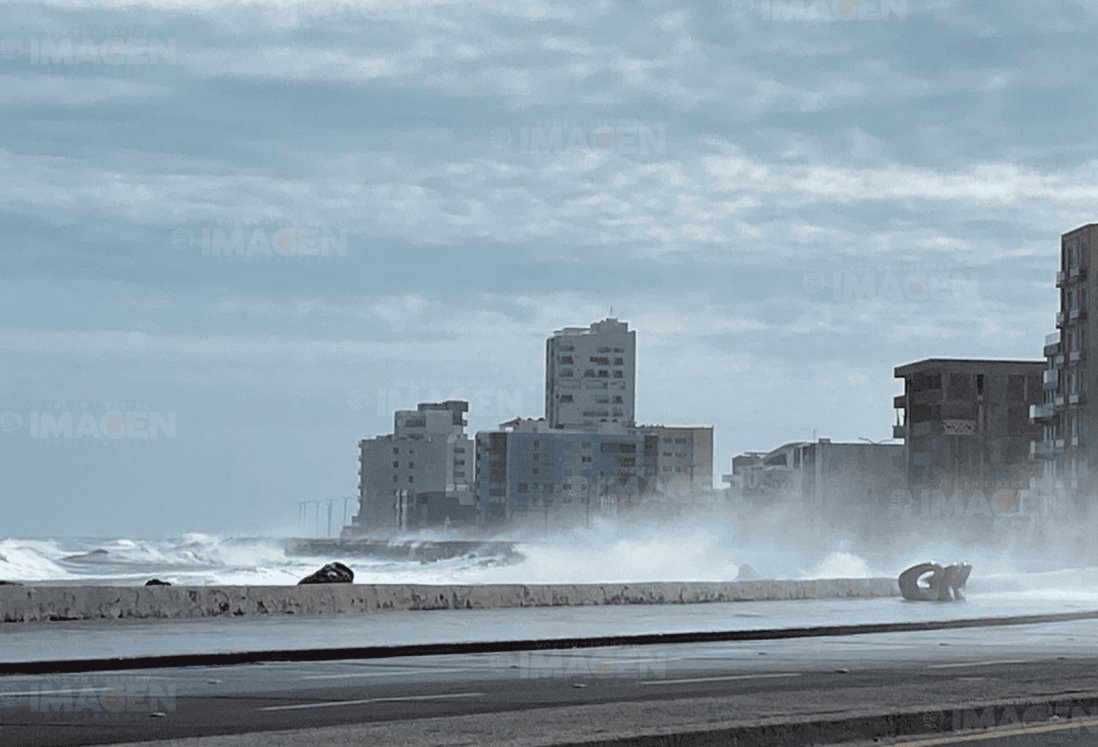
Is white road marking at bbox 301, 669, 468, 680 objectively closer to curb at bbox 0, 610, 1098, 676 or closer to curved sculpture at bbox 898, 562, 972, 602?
curb at bbox 0, 610, 1098, 676

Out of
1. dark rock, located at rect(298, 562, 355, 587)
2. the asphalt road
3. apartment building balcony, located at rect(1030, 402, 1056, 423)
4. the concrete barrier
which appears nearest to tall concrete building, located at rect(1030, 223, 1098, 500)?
apartment building balcony, located at rect(1030, 402, 1056, 423)

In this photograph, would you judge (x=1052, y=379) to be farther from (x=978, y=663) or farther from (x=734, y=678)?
(x=734, y=678)

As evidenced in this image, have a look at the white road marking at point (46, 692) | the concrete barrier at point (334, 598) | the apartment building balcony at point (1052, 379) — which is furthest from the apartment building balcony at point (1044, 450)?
the white road marking at point (46, 692)

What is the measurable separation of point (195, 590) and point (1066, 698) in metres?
16.0

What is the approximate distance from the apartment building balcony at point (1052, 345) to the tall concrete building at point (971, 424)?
86.8ft

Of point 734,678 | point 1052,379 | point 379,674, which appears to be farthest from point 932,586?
point 1052,379

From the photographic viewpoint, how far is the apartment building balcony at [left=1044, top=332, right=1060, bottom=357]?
13525cm

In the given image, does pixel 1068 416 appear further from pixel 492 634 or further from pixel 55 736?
pixel 55 736

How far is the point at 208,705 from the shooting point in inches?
608

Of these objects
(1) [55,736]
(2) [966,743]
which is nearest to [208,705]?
(1) [55,736]

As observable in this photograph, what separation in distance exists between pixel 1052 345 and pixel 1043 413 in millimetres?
4955

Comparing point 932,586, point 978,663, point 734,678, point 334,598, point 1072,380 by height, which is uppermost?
point 1072,380

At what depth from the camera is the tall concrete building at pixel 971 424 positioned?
16500 centimetres

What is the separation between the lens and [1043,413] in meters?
136
